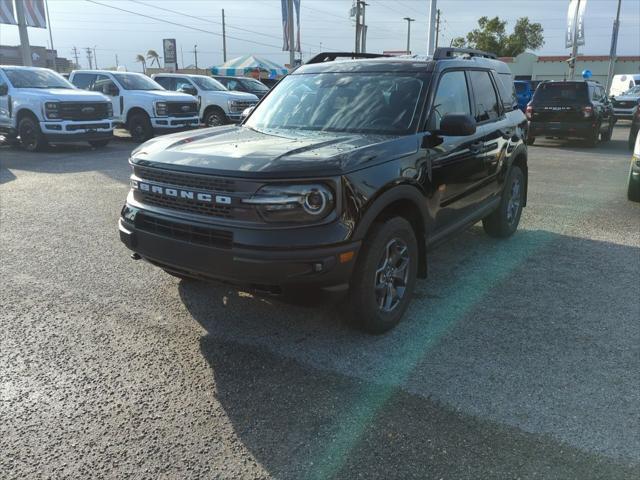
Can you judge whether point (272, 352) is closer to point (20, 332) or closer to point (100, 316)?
point (100, 316)

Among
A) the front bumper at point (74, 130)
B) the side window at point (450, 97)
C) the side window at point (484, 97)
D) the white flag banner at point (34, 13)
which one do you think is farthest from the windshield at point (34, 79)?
the side window at point (450, 97)

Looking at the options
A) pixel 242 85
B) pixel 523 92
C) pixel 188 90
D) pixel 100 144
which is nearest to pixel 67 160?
pixel 100 144

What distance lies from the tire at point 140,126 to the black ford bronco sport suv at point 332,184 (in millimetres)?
11197

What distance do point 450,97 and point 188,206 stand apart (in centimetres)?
249

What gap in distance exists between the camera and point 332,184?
3.15m

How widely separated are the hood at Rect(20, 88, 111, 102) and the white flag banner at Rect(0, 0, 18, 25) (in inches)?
470

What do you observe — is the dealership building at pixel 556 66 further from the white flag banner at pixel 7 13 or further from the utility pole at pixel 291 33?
the white flag banner at pixel 7 13

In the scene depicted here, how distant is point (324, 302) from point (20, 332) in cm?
225

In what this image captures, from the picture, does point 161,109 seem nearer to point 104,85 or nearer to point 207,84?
point 104,85

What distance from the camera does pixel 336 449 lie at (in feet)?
8.64

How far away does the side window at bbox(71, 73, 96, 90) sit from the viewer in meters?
15.8

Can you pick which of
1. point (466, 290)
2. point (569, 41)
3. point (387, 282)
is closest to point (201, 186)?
point (387, 282)

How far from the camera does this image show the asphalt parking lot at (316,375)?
2.58 metres

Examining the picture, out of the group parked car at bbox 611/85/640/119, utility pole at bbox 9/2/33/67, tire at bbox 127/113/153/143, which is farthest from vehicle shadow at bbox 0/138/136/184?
parked car at bbox 611/85/640/119
